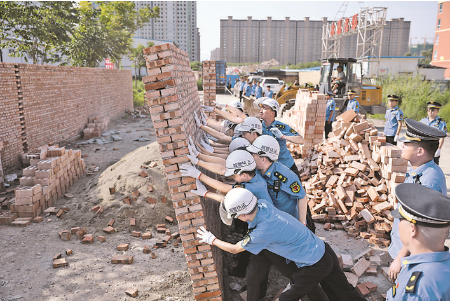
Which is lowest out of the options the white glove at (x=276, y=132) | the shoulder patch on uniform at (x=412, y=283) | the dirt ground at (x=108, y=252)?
the dirt ground at (x=108, y=252)

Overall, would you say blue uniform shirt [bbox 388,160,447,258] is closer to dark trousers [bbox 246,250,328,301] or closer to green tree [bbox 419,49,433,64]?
dark trousers [bbox 246,250,328,301]

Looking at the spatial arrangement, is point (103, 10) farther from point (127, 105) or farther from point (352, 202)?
point (352, 202)

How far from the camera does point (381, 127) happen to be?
16766 mm

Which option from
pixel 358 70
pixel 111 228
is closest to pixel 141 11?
pixel 358 70

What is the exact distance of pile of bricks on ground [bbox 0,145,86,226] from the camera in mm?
6480

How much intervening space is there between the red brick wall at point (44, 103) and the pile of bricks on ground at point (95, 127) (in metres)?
0.23

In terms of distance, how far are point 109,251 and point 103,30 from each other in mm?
19374

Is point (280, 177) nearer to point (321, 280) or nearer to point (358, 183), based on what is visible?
point (321, 280)

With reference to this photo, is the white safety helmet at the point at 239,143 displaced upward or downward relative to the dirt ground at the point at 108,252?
upward

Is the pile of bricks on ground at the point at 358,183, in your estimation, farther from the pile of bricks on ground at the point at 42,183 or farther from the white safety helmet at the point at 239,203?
the pile of bricks on ground at the point at 42,183

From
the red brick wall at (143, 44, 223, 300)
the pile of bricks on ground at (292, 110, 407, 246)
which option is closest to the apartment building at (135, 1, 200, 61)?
the pile of bricks on ground at (292, 110, 407, 246)

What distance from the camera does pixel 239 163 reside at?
138 inches

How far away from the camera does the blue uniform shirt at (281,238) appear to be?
305 cm

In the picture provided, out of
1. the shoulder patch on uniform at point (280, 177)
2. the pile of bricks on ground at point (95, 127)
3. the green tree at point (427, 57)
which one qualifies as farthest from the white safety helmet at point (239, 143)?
the green tree at point (427, 57)
